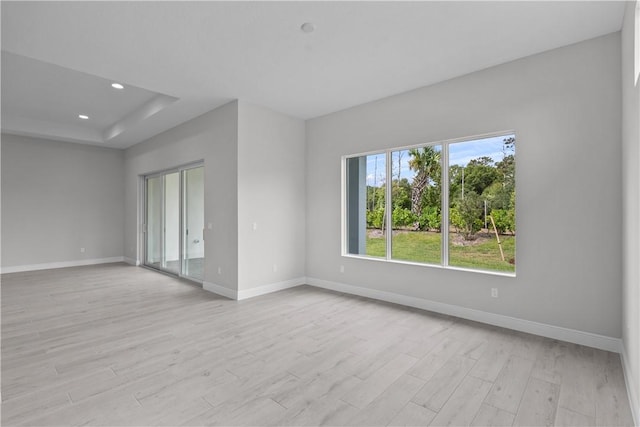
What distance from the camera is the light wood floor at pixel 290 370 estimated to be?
2080 millimetres

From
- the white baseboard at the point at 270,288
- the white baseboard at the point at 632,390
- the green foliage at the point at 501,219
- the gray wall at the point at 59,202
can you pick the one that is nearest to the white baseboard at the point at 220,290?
the white baseboard at the point at 270,288

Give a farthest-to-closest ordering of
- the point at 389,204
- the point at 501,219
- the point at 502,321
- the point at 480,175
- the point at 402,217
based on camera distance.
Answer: the point at 389,204 → the point at 402,217 → the point at 480,175 → the point at 501,219 → the point at 502,321

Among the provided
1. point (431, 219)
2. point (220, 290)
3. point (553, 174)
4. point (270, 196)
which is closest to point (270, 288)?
point (220, 290)

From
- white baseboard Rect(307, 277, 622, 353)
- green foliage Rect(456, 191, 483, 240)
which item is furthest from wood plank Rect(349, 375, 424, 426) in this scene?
green foliage Rect(456, 191, 483, 240)

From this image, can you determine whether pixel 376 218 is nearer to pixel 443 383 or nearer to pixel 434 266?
pixel 434 266

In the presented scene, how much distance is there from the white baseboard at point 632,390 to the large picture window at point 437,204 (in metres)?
1.23

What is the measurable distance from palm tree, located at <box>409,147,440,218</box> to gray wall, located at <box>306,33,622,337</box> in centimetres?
21

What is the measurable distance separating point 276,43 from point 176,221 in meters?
4.85

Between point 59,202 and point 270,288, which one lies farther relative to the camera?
point 59,202

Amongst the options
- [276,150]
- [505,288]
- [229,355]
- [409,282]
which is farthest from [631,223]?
[276,150]

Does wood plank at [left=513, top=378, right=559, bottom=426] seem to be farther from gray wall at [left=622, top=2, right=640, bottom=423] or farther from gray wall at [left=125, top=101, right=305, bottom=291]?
gray wall at [left=125, top=101, right=305, bottom=291]

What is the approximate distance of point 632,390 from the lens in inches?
86.7

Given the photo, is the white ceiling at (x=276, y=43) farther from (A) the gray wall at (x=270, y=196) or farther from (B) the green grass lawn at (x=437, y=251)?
(B) the green grass lawn at (x=437, y=251)

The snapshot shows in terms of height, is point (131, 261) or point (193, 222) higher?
point (193, 222)
